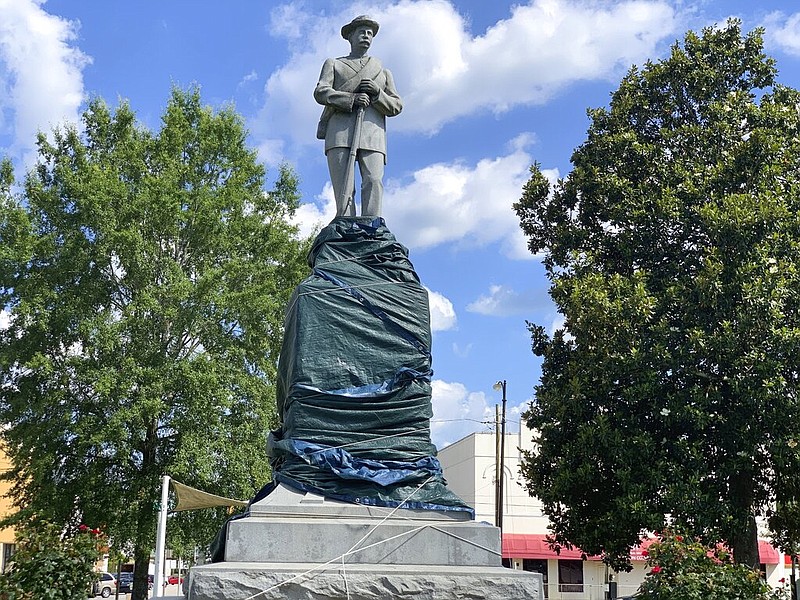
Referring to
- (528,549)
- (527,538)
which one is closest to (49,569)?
(528,549)

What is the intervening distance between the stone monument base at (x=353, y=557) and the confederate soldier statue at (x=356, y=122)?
325 cm

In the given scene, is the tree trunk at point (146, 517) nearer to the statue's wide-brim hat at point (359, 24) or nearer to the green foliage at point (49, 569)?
the green foliage at point (49, 569)

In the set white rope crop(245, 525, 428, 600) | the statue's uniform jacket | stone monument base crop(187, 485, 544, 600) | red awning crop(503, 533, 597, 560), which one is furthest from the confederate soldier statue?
red awning crop(503, 533, 597, 560)

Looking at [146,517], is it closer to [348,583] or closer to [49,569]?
[49,569]

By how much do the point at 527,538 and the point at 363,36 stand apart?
89.9ft

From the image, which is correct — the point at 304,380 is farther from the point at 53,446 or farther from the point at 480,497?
the point at 480,497

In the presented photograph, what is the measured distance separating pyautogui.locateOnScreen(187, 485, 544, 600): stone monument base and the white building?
2632 centimetres

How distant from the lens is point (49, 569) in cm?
897

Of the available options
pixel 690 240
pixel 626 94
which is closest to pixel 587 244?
pixel 690 240

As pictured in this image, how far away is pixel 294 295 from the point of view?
8031 mm

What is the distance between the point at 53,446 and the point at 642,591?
1495 cm

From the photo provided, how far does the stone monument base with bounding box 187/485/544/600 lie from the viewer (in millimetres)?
6062

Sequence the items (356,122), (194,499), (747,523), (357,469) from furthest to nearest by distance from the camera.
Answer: (194,499), (747,523), (356,122), (357,469)

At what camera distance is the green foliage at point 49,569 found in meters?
8.84
